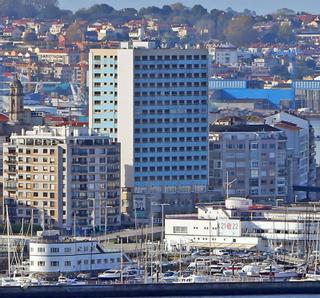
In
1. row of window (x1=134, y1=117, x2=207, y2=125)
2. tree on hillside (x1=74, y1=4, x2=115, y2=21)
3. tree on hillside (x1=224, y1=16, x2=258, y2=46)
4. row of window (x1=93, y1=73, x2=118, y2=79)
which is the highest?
tree on hillside (x1=74, y1=4, x2=115, y2=21)

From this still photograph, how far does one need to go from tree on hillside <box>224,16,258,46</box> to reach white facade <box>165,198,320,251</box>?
173 feet

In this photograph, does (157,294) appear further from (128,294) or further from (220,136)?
(220,136)

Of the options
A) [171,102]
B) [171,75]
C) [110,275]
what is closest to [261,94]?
[171,75]

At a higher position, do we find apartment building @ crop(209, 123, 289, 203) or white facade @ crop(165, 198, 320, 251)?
apartment building @ crop(209, 123, 289, 203)

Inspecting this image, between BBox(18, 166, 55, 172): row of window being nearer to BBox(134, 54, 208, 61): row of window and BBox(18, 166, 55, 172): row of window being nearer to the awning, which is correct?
the awning

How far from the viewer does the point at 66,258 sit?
99.1ft

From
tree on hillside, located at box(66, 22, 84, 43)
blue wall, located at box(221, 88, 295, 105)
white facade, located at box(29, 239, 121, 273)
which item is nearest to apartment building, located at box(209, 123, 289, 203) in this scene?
white facade, located at box(29, 239, 121, 273)

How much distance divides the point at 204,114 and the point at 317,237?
285 inches

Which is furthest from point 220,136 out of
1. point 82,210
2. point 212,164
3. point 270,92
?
point 270,92

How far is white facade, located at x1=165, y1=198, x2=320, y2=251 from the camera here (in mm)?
34000

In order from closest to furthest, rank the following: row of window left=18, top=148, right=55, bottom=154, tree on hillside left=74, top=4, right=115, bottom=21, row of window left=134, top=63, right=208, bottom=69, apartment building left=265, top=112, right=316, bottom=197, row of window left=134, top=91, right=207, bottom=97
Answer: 1. row of window left=18, top=148, right=55, bottom=154
2. row of window left=134, top=91, right=207, bottom=97
3. row of window left=134, top=63, right=208, bottom=69
4. apartment building left=265, top=112, right=316, bottom=197
5. tree on hillside left=74, top=4, right=115, bottom=21

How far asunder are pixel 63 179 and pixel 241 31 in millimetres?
52150

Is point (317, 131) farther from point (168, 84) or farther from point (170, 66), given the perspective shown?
point (168, 84)

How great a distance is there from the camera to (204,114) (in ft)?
132
